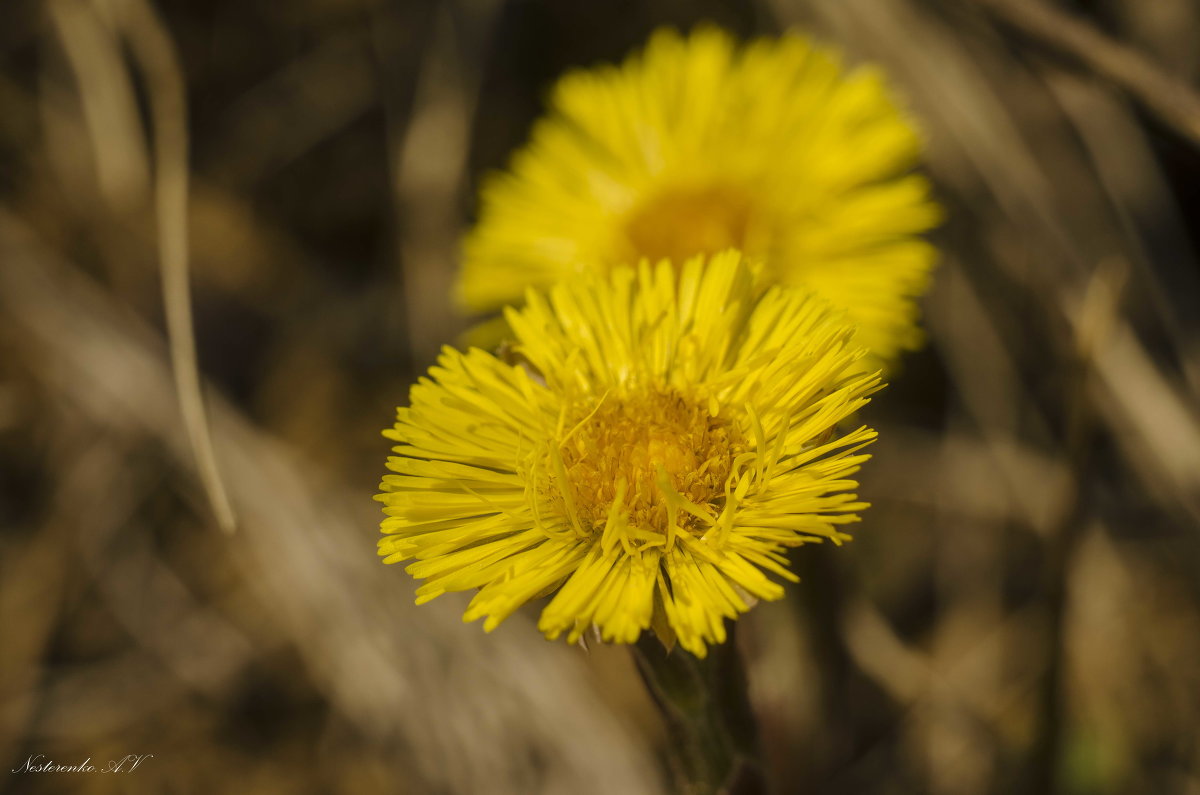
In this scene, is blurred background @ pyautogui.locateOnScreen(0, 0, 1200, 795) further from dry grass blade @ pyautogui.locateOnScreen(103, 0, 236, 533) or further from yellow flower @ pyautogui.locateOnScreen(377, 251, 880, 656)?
yellow flower @ pyautogui.locateOnScreen(377, 251, 880, 656)

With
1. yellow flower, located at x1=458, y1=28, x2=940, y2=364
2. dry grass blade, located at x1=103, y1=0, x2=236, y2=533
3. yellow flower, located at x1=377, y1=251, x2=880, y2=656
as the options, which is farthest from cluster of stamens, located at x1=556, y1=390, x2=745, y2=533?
dry grass blade, located at x1=103, y1=0, x2=236, y2=533

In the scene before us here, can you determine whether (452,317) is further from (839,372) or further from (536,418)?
(839,372)

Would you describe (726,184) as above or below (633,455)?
above

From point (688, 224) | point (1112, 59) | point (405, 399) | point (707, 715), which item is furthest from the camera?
point (405, 399)

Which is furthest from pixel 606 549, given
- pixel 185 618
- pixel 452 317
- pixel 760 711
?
pixel 185 618

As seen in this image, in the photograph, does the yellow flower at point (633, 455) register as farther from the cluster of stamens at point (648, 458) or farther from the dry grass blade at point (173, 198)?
the dry grass blade at point (173, 198)

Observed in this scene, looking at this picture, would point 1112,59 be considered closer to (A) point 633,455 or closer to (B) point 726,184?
(B) point 726,184

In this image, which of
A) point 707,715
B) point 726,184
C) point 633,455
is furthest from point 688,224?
point 707,715
